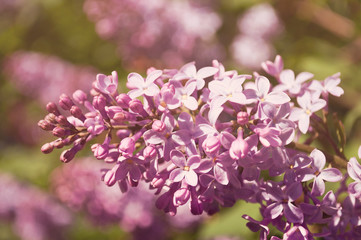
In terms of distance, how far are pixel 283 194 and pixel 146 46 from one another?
1821mm

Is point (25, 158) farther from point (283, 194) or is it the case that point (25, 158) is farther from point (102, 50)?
point (283, 194)

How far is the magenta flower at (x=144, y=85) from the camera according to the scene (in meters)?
1.19

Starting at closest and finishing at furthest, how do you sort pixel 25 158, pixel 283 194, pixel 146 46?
1. pixel 283 194
2. pixel 146 46
3. pixel 25 158

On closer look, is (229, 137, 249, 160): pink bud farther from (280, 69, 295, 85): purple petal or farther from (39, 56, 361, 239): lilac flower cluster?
(280, 69, 295, 85): purple petal

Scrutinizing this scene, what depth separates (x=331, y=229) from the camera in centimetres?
124

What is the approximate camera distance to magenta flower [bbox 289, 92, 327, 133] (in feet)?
3.91

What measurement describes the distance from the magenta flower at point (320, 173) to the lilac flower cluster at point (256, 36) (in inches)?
80.9

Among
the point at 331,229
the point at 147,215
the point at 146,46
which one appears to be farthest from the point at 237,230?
the point at 146,46

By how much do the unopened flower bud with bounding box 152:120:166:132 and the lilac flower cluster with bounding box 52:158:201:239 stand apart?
5.08ft

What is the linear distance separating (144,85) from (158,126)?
6.2 inches

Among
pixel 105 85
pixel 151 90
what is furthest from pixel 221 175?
pixel 105 85

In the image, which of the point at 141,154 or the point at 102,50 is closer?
the point at 141,154

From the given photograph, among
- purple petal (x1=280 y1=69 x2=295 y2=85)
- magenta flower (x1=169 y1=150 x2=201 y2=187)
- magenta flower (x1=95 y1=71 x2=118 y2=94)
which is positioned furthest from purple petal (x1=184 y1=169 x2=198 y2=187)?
purple petal (x1=280 y1=69 x2=295 y2=85)

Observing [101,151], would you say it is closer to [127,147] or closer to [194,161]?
[127,147]
